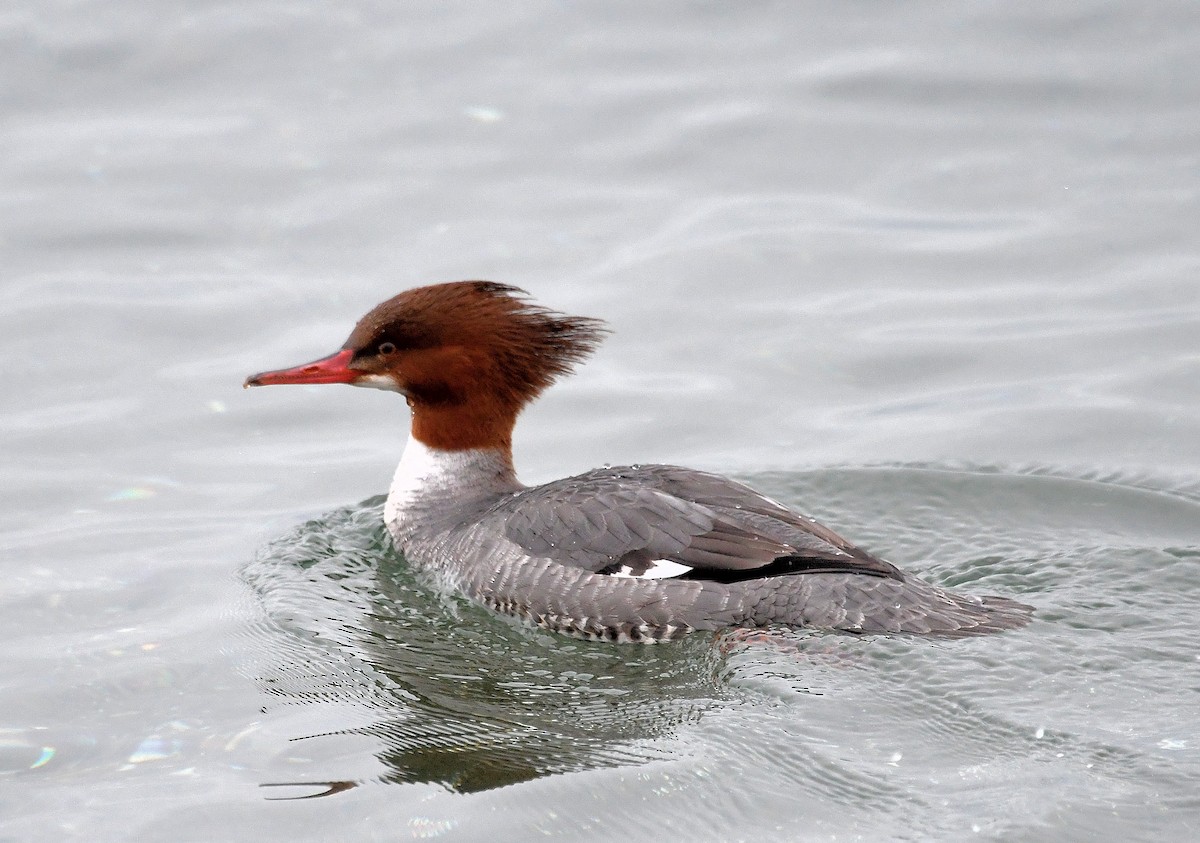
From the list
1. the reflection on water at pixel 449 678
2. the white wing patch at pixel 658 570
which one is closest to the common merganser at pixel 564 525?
the white wing patch at pixel 658 570

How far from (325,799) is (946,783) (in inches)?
90.9

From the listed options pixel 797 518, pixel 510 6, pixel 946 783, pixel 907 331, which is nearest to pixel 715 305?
pixel 907 331

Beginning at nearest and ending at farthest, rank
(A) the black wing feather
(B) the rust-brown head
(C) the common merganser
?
(C) the common merganser → (A) the black wing feather → (B) the rust-brown head

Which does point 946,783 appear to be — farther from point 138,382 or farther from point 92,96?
point 92,96

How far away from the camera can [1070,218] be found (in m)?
11.5

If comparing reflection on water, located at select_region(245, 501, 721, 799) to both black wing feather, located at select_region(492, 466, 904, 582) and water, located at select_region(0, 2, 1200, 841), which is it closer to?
water, located at select_region(0, 2, 1200, 841)

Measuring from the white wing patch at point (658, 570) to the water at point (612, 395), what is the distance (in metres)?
0.37

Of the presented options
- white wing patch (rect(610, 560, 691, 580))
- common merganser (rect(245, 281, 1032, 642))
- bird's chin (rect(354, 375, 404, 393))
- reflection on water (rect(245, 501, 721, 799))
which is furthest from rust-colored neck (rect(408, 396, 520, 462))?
white wing patch (rect(610, 560, 691, 580))

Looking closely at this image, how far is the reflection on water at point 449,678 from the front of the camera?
6.29 meters

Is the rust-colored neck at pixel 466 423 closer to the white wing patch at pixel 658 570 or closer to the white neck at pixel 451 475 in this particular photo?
the white neck at pixel 451 475

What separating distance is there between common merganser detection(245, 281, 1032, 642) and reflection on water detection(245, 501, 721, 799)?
7.3 inches

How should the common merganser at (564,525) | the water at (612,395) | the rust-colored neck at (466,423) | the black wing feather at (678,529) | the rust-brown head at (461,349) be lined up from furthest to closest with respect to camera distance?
the rust-colored neck at (466,423) < the rust-brown head at (461,349) < the black wing feather at (678,529) < the common merganser at (564,525) < the water at (612,395)

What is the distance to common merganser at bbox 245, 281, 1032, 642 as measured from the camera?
7176mm

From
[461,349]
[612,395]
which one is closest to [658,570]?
[461,349]
